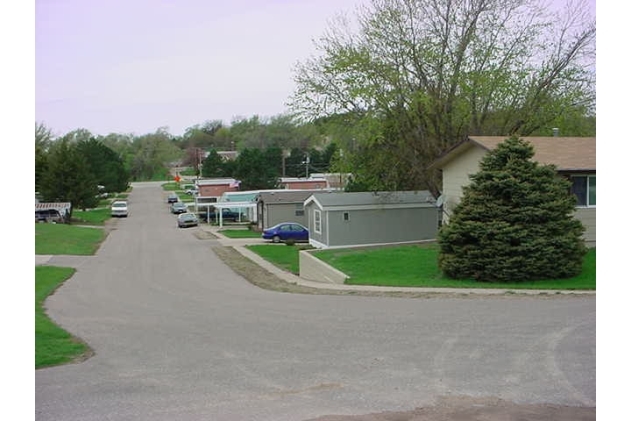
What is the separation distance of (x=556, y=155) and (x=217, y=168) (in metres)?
72.7

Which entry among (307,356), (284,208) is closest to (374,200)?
(284,208)

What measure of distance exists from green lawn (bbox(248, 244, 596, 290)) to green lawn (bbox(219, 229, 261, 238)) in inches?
616

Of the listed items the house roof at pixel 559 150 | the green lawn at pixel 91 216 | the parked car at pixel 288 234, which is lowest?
the parked car at pixel 288 234

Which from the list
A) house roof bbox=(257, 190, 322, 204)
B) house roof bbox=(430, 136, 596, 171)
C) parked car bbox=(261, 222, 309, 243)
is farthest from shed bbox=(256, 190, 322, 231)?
house roof bbox=(430, 136, 596, 171)

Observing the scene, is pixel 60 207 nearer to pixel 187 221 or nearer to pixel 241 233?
pixel 187 221

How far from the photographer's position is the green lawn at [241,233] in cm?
4912

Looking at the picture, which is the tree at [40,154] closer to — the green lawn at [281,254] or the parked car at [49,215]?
the parked car at [49,215]

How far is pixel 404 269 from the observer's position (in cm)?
2509

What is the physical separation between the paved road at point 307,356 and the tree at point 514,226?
317 centimetres

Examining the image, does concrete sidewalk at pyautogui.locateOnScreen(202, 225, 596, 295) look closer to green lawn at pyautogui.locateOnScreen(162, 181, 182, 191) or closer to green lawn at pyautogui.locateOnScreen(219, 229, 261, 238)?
green lawn at pyautogui.locateOnScreen(219, 229, 261, 238)

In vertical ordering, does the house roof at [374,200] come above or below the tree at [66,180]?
below

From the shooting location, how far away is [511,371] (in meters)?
10.1

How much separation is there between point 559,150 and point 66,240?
97.1 ft

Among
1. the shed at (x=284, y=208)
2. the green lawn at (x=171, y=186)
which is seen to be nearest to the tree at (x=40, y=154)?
the shed at (x=284, y=208)
